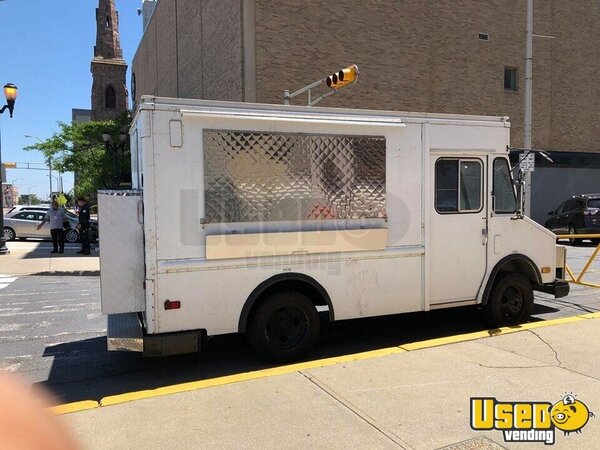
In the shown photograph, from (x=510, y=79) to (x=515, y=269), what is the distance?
2107cm

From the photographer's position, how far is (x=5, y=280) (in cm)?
1145

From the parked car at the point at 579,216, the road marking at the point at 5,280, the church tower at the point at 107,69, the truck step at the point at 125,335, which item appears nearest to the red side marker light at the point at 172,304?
the truck step at the point at 125,335

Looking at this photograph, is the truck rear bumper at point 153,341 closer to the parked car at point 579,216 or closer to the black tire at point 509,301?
the black tire at point 509,301

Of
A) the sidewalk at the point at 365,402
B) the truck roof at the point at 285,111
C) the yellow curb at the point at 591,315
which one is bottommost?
the yellow curb at the point at 591,315

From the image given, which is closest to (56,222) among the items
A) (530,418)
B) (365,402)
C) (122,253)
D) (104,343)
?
(104,343)

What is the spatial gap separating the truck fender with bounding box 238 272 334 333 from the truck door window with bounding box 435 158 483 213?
181cm

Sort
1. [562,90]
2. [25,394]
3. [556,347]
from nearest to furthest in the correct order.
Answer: [25,394]
[556,347]
[562,90]

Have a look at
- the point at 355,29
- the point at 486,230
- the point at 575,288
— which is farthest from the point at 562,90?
the point at 486,230

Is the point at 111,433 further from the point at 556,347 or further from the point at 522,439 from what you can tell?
the point at 556,347

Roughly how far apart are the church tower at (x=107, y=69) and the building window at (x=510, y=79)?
176 feet

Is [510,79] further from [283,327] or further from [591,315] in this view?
[283,327]

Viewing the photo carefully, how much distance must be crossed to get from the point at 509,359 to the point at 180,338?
3.34 meters

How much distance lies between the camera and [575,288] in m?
9.33

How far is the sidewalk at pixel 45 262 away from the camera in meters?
12.6
